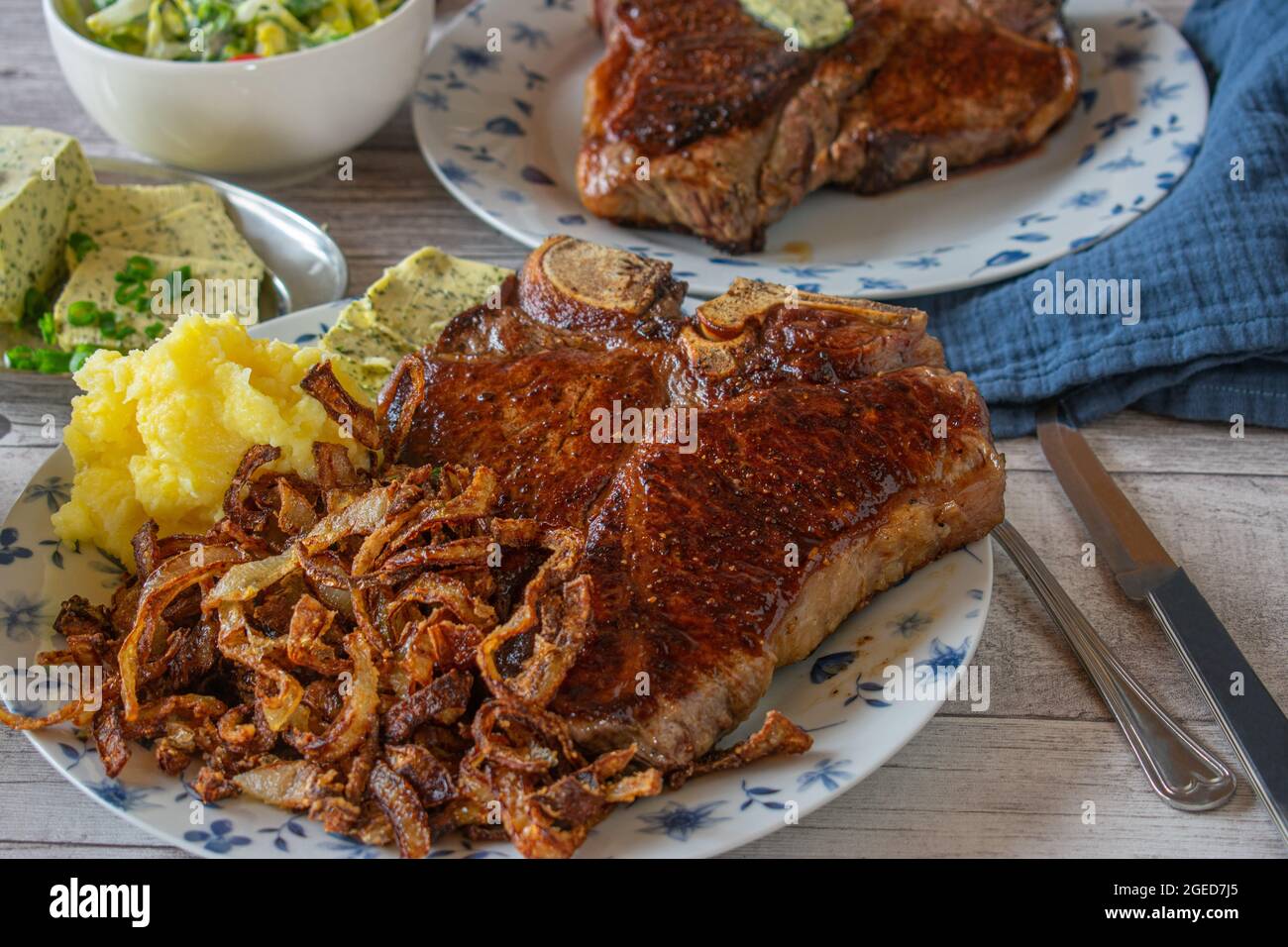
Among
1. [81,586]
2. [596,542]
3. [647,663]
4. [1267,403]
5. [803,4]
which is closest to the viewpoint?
[647,663]

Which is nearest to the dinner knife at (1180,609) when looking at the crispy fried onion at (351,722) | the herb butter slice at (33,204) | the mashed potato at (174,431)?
the crispy fried onion at (351,722)

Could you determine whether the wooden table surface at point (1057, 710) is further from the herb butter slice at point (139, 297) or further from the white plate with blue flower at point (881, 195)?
the white plate with blue flower at point (881, 195)

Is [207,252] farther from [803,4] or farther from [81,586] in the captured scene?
[803,4]

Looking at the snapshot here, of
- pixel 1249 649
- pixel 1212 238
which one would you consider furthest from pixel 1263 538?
pixel 1212 238

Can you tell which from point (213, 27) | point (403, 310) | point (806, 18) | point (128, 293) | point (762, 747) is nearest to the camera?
point (762, 747)

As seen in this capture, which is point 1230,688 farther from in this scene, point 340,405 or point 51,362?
A: point 51,362

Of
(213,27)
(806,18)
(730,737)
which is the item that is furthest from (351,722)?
(806,18)

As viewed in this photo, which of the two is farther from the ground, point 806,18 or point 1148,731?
point 806,18
